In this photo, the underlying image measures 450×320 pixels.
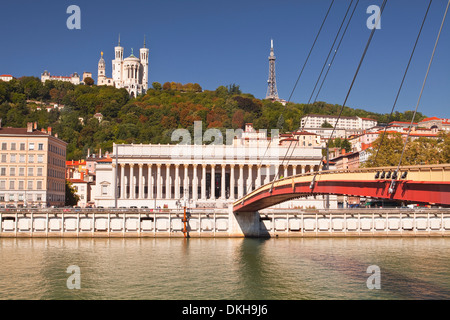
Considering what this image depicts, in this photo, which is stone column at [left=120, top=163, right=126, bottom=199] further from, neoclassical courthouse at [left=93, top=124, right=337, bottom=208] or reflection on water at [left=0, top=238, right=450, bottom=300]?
reflection on water at [left=0, top=238, right=450, bottom=300]

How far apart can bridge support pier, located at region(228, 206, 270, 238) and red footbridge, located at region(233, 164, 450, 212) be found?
20.2m

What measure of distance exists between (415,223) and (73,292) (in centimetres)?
3838

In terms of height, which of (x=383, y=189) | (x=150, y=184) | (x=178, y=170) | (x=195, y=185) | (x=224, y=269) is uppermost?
(x=178, y=170)

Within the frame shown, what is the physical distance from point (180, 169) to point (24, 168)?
27.9m

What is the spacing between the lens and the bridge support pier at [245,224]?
172 ft

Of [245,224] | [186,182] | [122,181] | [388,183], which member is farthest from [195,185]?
[388,183]

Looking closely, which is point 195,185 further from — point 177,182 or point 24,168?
point 24,168

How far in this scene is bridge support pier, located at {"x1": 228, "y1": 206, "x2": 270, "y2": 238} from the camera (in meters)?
52.3

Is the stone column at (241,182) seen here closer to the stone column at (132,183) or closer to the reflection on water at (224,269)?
the stone column at (132,183)

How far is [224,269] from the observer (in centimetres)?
3272

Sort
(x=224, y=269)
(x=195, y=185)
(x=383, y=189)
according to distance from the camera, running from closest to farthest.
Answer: (x=383, y=189) < (x=224, y=269) < (x=195, y=185)

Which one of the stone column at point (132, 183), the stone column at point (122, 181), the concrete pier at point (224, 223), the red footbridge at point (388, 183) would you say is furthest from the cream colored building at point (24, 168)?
the red footbridge at point (388, 183)
